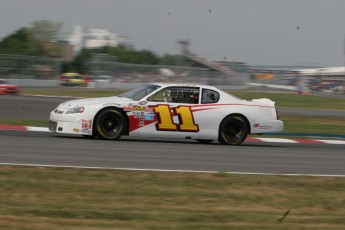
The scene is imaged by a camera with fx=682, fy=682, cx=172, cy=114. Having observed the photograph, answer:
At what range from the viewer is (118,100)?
45.8 feet

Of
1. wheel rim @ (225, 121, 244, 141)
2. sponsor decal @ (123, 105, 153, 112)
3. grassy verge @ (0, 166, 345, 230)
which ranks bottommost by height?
grassy verge @ (0, 166, 345, 230)

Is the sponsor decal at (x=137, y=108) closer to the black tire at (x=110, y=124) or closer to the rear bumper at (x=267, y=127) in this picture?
the black tire at (x=110, y=124)

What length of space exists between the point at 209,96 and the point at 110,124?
7.73 feet

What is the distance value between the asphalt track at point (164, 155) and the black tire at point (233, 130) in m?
0.24

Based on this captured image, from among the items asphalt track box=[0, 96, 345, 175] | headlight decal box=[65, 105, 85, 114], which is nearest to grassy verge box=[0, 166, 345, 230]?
asphalt track box=[0, 96, 345, 175]

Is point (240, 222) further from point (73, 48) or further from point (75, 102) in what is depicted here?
point (73, 48)

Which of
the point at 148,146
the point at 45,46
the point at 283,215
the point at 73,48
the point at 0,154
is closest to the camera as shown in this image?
the point at 283,215

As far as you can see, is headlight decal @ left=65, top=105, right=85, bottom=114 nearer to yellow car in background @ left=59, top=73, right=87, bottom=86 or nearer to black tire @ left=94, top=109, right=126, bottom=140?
black tire @ left=94, top=109, right=126, bottom=140

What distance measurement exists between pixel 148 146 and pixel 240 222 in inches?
276

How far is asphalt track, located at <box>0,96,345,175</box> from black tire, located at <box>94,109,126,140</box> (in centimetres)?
24

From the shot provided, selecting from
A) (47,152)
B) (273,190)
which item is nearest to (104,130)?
(47,152)

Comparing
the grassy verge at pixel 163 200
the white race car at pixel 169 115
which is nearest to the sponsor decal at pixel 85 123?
the white race car at pixel 169 115

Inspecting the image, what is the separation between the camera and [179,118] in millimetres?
14164

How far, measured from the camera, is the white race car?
1357 centimetres
